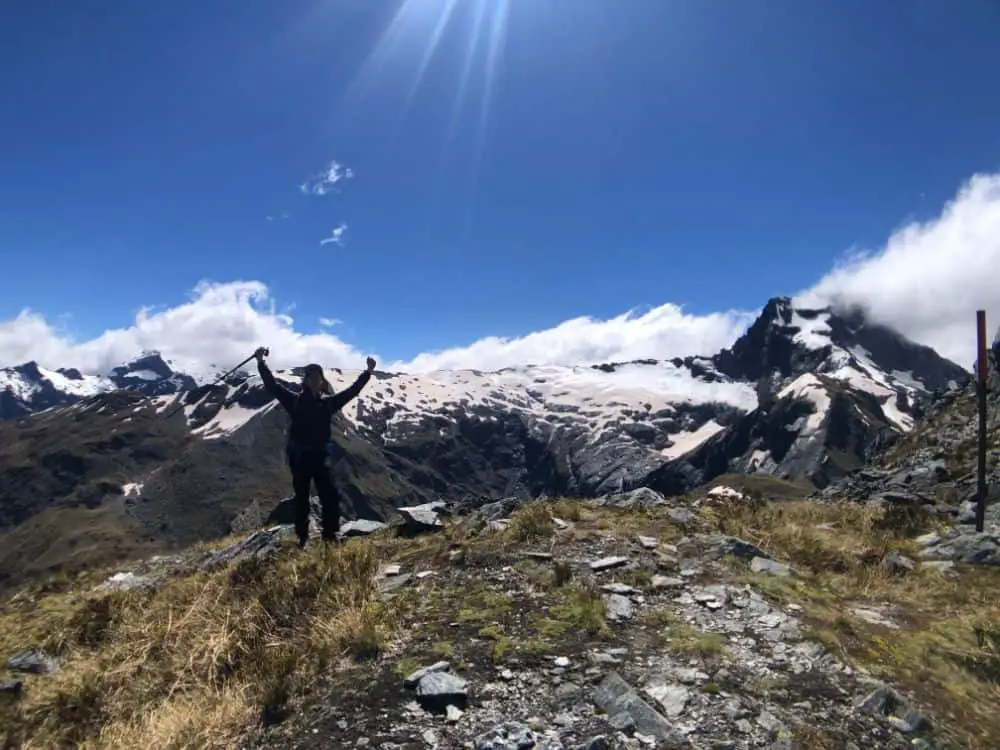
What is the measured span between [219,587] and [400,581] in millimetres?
3523

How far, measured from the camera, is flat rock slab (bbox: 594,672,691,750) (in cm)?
657

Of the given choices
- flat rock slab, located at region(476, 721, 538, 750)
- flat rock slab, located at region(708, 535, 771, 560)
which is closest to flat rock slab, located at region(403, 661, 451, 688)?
flat rock slab, located at region(476, 721, 538, 750)

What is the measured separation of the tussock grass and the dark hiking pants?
2.96 meters

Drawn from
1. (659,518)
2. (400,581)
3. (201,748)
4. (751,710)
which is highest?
(659,518)

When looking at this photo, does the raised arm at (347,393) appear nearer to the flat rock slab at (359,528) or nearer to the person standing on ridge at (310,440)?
the person standing on ridge at (310,440)

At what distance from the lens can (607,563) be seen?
11.5 metres

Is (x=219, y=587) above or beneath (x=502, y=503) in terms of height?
beneath

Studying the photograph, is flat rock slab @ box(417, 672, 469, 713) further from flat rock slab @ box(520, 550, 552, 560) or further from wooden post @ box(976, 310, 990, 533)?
wooden post @ box(976, 310, 990, 533)

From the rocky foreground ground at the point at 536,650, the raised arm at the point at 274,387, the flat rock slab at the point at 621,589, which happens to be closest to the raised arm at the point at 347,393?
the raised arm at the point at 274,387

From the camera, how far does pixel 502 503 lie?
1870 cm

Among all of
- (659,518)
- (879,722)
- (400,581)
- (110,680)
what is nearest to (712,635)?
(879,722)

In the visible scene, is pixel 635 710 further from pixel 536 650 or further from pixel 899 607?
pixel 899 607

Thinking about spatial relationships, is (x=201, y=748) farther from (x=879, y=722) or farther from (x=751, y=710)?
(x=879, y=722)

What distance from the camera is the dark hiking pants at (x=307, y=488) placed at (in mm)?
15688
